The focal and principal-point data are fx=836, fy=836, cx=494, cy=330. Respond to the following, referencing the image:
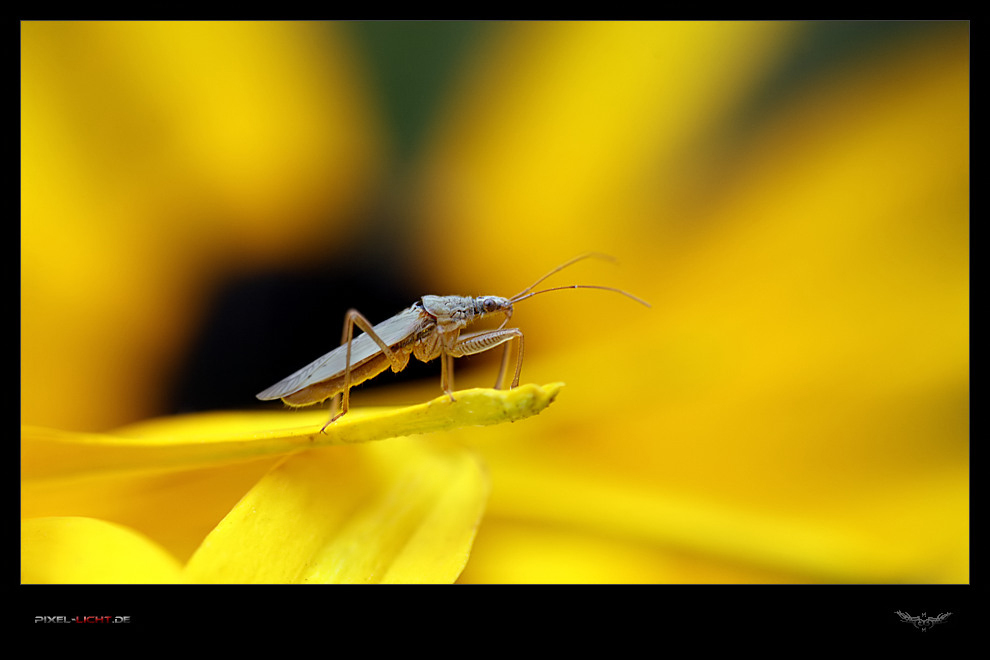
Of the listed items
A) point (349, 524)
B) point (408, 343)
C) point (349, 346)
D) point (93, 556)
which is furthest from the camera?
point (408, 343)

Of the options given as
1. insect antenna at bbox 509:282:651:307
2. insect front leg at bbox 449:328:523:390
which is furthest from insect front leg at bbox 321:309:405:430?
insect antenna at bbox 509:282:651:307

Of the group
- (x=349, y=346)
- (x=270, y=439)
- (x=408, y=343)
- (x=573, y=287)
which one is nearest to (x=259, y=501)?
(x=270, y=439)

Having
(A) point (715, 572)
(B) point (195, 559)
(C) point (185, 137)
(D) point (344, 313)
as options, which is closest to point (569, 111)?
(D) point (344, 313)

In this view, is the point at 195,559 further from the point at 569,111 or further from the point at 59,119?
the point at 569,111

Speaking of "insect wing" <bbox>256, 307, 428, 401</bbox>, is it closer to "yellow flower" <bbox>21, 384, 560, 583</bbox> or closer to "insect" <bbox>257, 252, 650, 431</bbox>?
"insect" <bbox>257, 252, 650, 431</bbox>

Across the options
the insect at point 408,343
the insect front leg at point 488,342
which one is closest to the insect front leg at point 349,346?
the insect at point 408,343

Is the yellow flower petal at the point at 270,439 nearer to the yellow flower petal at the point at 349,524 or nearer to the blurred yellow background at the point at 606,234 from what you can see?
the yellow flower petal at the point at 349,524

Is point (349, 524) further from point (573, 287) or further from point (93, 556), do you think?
point (573, 287)
